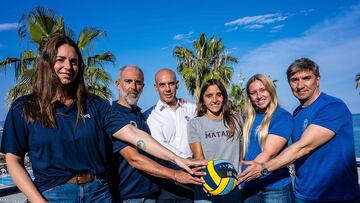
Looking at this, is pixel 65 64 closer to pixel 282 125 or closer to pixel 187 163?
pixel 187 163

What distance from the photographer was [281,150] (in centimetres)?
345

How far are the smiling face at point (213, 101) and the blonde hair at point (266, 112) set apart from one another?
1.05ft

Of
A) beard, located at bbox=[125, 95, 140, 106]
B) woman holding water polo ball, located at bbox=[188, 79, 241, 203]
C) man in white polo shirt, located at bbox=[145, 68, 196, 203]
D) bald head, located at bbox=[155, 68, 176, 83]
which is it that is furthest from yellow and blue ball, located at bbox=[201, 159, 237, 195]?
bald head, located at bbox=[155, 68, 176, 83]

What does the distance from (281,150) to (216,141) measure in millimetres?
715

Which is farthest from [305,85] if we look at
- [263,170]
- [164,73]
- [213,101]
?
[164,73]

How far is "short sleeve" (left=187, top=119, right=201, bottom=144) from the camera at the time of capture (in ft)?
12.4

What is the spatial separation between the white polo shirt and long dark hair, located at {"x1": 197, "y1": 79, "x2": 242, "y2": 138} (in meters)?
0.28

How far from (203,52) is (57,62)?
23.4 m

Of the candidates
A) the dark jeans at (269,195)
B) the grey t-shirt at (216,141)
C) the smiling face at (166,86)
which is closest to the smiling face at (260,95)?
the grey t-shirt at (216,141)

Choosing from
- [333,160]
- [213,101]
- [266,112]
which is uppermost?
[213,101]

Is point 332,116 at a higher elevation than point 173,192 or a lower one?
higher

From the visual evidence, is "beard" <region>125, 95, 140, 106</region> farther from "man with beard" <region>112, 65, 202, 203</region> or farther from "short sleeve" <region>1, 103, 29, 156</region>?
"short sleeve" <region>1, 103, 29, 156</region>

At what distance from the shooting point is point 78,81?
2611 mm

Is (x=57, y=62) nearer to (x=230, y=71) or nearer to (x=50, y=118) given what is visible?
(x=50, y=118)
